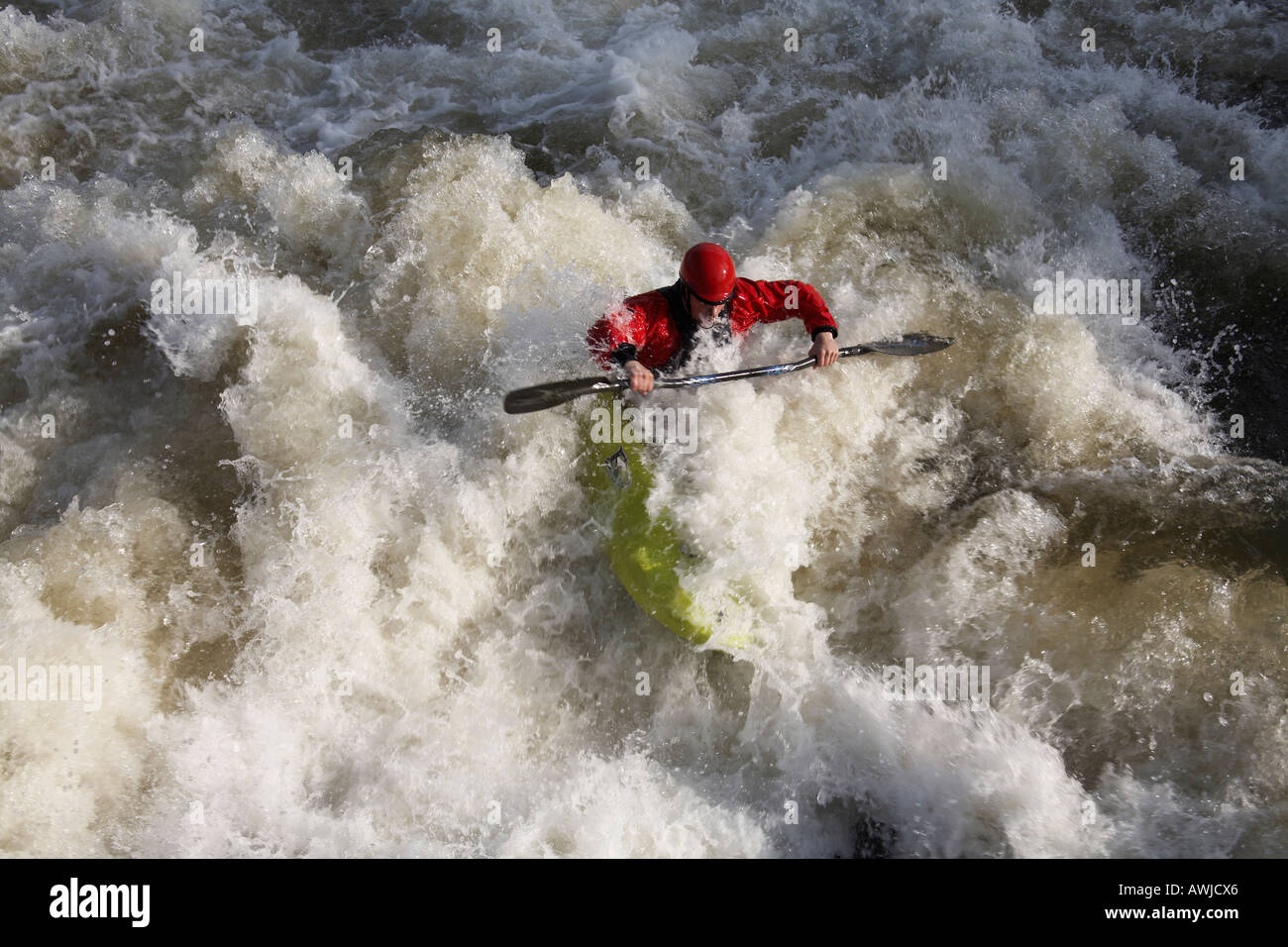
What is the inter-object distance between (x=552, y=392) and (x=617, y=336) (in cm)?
41

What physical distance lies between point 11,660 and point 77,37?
215 inches

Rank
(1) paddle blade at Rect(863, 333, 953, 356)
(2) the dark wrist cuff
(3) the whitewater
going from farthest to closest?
1. (1) paddle blade at Rect(863, 333, 953, 356)
2. (2) the dark wrist cuff
3. (3) the whitewater

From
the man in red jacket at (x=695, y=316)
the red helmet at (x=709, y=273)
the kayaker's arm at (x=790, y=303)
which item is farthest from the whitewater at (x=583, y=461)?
the red helmet at (x=709, y=273)

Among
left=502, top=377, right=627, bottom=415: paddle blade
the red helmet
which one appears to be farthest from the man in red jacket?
left=502, top=377, right=627, bottom=415: paddle blade

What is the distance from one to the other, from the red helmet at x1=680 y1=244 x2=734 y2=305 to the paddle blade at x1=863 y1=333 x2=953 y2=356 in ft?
3.33

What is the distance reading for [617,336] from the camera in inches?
153

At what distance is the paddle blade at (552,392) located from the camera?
3740mm

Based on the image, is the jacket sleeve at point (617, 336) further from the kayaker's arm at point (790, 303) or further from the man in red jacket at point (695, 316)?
the kayaker's arm at point (790, 303)

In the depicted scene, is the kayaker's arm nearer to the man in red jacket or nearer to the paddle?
the man in red jacket

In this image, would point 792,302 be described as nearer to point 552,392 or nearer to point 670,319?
point 670,319

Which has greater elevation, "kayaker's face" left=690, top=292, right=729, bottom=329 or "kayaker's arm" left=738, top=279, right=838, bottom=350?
"kayaker's arm" left=738, top=279, right=838, bottom=350

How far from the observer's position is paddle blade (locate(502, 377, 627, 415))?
3740 mm

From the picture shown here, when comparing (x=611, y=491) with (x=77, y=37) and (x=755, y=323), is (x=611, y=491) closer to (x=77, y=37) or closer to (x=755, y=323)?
(x=755, y=323)
